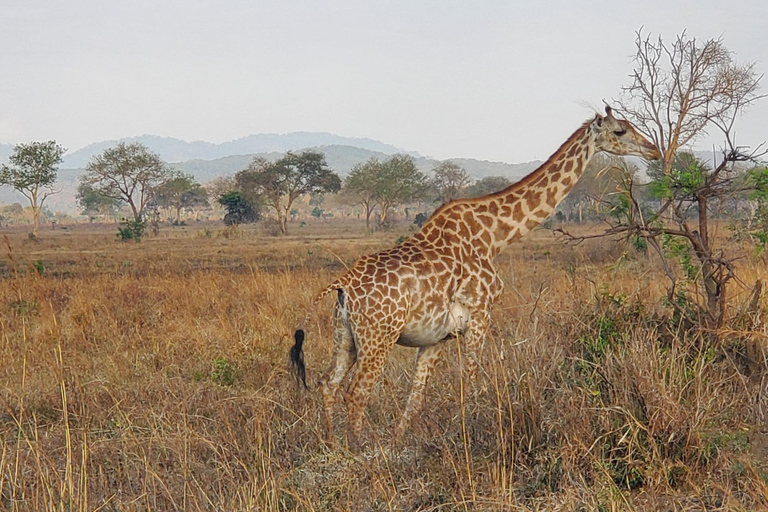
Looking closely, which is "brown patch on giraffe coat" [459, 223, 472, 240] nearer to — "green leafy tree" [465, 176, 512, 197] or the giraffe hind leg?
the giraffe hind leg

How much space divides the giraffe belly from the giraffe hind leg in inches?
14.2

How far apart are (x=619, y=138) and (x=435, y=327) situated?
2141 millimetres

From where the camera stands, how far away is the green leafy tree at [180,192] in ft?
226

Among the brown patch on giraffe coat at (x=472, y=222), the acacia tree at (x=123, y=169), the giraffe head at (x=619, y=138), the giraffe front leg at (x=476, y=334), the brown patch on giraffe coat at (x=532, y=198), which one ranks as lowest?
the giraffe front leg at (x=476, y=334)

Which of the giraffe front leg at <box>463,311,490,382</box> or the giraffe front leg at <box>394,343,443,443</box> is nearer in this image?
the giraffe front leg at <box>394,343,443,443</box>

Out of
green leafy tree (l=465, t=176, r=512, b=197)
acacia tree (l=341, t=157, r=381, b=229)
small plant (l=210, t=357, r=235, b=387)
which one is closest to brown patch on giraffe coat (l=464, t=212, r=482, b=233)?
small plant (l=210, t=357, r=235, b=387)

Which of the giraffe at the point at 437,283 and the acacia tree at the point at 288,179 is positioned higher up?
the acacia tree at the point at 288,179

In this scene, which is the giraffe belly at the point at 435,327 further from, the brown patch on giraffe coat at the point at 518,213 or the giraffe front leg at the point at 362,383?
the brown patch on giraffe coat at the point at 518,213

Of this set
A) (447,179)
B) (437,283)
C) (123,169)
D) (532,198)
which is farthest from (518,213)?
(447,179)

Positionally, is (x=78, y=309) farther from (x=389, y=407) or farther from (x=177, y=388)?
(x=389, y=407)

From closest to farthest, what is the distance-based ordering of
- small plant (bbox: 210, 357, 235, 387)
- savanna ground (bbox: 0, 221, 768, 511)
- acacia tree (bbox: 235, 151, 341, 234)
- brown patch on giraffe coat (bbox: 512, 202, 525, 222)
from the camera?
savanna ground (bbox: 0, 221, 768, 511), brown patch on giraffe coat (bbox: 512, 202, 525, 222), small plant (bbox: 210, 357, 235, 387), acacia tree (bbox: 235, 151, 341, 234)

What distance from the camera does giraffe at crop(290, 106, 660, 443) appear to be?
5.01 meters

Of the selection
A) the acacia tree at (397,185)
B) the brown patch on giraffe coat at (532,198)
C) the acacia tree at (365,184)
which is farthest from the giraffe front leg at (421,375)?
the acacia tree at (365,184)

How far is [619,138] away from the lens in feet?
19.6
